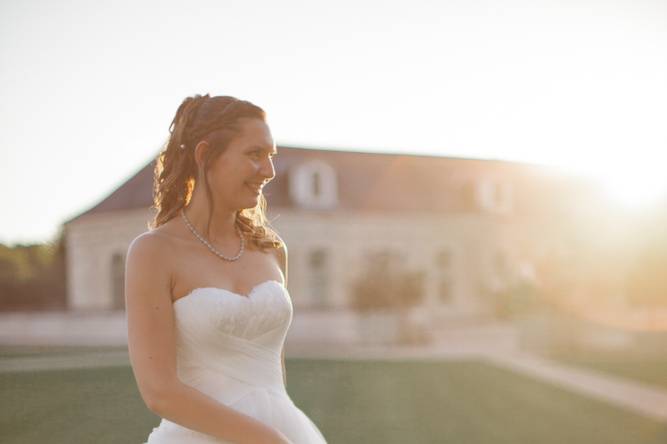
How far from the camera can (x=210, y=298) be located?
2.16m

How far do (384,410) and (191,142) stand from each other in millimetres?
10108

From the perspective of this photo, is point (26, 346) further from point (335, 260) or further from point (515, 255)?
point (515, 255)

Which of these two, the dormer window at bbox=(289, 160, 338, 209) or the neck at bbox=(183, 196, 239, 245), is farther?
the dormer window at bbox=(289, 160, 338, 209)

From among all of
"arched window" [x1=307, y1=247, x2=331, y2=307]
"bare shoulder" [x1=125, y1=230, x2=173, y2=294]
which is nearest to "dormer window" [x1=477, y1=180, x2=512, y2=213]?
"arched window" [x1=307, y1=247, x2=331, y2=307]

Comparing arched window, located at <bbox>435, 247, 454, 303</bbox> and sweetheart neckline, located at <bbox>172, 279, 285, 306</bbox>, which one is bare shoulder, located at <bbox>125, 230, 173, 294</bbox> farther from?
arched window, located at <bbox>435, 247, 454, 303</bbox>

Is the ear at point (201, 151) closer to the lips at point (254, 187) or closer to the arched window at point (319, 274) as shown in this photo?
the lips at point (254, 187)

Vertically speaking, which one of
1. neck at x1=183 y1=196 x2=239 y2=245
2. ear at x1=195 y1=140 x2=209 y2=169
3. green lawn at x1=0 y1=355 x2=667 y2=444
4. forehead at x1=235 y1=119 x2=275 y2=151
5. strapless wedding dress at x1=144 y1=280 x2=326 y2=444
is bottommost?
green lawn at x1=0 y1=355 x2=667 y2=444

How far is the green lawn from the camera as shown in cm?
1002

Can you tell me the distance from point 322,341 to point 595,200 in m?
19.5

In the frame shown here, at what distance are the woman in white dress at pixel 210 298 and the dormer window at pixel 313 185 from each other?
28.4 metres

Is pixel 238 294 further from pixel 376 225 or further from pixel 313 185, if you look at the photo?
pixel 376 225

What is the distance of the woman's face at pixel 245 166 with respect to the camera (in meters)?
2.23

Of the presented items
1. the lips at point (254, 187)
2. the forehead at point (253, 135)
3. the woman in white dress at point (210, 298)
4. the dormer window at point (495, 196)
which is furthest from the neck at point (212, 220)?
the dormer window at point (495, 196)

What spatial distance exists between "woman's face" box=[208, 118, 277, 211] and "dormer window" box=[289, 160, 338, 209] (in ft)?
93.5
